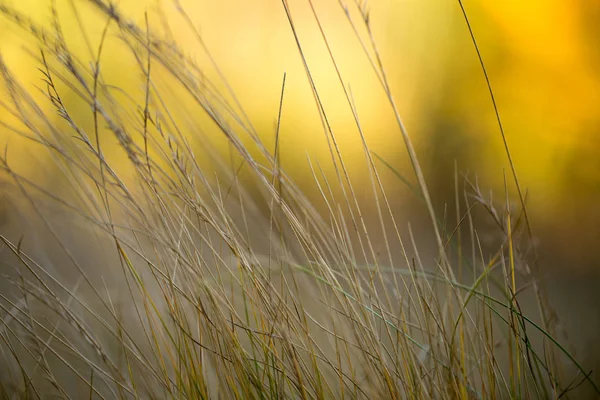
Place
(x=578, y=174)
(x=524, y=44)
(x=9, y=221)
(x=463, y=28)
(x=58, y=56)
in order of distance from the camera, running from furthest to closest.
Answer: (x=463, y=28) < (x=524, y=44) < (x=578, y=174) < (x=9, y=221) < (x=58, y=56)

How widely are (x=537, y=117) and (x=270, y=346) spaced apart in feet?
6.28

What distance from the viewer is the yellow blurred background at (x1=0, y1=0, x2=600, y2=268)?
2111 millimetres

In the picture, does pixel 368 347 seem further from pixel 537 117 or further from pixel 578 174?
pixel 537 117

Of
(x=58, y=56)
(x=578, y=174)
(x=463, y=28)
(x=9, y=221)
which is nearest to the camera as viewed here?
(x=58, y=56)

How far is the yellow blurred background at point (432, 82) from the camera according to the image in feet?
6.93

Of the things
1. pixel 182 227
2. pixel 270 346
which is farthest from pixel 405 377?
pixel 182 227

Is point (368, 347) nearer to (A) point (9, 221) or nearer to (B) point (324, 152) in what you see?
(A) point (9, 221)

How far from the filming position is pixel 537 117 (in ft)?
7.47

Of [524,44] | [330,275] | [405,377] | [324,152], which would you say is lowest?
[405,377]

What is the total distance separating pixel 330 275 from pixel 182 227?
190mm

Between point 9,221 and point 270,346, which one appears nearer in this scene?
point 270,346

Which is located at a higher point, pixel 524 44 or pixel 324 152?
pixel 524 44

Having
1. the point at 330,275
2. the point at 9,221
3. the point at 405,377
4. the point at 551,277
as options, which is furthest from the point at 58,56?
the point at 551,277

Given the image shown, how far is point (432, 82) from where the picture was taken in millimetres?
2516
